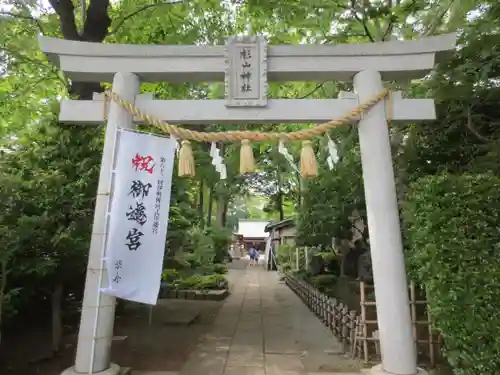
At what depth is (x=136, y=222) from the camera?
198 inches

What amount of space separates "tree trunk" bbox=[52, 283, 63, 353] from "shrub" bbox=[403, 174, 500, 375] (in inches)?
248

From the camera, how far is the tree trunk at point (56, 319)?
7.29m

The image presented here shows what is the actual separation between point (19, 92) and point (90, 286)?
7.52 metres

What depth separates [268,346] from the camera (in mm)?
8078

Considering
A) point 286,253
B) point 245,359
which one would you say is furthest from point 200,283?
point 286,253

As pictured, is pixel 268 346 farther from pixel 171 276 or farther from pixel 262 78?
pixel 171 276

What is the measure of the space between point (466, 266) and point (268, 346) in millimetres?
4812

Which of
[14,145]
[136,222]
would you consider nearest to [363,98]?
[136,222]

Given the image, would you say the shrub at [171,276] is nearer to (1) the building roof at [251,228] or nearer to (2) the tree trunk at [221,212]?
(2) the tree trunk at [221,212]

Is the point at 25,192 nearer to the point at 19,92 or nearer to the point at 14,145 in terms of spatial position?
the point at 14,145

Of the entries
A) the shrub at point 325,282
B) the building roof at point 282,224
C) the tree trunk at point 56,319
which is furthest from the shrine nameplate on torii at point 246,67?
the building roof at point 282,224

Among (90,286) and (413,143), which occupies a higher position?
(413,143)

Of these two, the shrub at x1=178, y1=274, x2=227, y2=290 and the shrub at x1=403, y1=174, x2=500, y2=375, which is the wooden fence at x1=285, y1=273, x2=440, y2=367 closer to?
the shrub at x1=403, y1=174, x2=500, y2=375

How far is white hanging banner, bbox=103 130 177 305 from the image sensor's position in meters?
4.92
